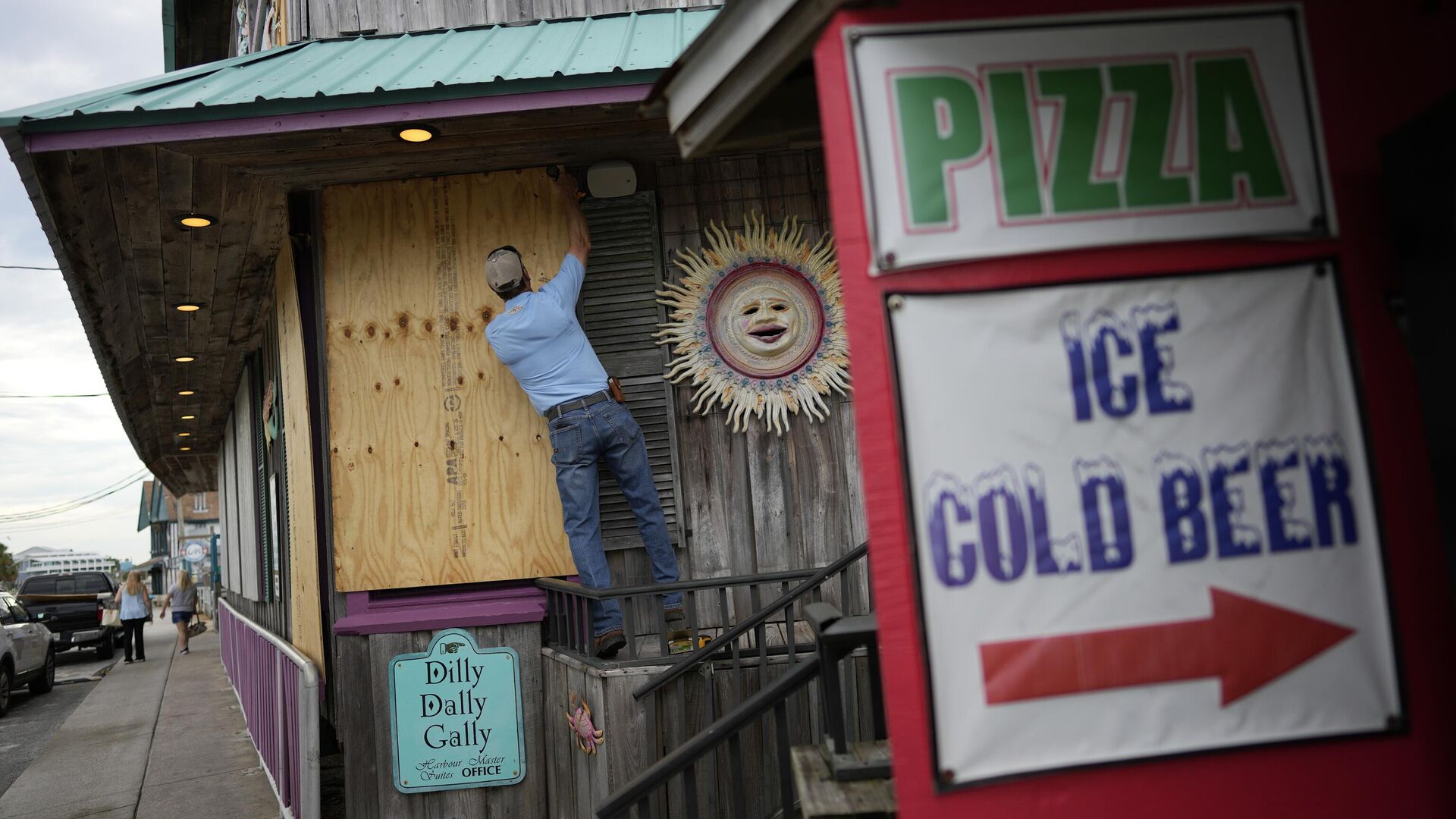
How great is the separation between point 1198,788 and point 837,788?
4.07ft

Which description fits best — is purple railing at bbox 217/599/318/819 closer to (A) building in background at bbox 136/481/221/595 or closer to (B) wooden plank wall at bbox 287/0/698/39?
(B) wooden plank wall at bbox 287/0/698/39

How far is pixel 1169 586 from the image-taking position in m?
2.16

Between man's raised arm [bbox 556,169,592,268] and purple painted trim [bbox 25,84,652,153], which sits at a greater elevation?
purple painted trim [bbox 25,84,652,153]

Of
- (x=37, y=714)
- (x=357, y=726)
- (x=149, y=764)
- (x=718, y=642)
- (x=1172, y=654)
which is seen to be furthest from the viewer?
(x=37, y=714)

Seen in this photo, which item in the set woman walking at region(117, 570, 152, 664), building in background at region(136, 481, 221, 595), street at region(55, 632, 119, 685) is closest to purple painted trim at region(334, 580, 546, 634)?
street at region(55, 632, 119, 685)

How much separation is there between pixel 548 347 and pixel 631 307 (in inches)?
25.5

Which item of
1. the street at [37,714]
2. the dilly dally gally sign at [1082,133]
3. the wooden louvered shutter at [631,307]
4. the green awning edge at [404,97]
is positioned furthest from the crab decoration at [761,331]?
the street at [37,714]

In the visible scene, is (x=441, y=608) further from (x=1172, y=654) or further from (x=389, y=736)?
(x=1172, y=654)

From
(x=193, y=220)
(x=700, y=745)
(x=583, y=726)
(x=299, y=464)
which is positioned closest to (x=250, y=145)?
(x=193, y=220)

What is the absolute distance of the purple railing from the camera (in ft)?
17.5

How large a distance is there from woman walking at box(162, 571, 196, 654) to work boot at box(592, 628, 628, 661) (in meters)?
17.4

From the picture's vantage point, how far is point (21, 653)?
1373cm

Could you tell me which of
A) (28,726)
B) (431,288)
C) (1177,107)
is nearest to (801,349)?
(431,288)

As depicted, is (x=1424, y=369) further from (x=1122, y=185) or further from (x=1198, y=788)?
(x=1198, y=788)
